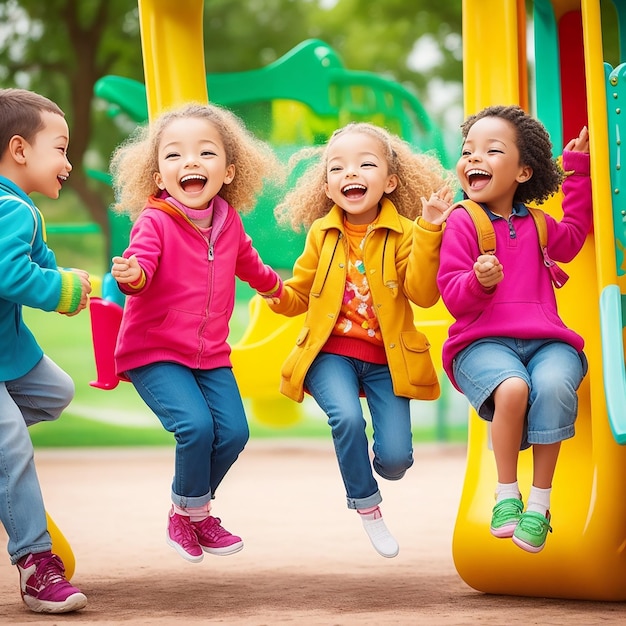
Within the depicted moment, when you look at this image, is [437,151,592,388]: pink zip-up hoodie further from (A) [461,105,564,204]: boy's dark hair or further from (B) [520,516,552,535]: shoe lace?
(B) [520,516,552,535]: shoe lace

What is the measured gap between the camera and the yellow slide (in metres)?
4.50

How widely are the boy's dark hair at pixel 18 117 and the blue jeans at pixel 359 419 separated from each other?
1437 mm

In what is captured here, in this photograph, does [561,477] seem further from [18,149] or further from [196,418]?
[18,149]

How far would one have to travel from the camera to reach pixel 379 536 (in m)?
4.30

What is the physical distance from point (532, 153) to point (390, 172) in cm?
62

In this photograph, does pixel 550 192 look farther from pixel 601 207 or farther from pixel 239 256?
pixel 239 256

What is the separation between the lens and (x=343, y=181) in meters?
4.42

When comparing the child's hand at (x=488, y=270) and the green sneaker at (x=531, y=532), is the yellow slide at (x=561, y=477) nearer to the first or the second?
the child's hand at (x=488, y=270)

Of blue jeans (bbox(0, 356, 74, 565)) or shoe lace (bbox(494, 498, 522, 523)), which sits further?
blue jeans (bbox(0, 356, 74, 565))

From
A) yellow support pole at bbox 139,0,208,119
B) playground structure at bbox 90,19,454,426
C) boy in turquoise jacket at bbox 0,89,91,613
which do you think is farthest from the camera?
playground structure at bbox 90,19,454,426

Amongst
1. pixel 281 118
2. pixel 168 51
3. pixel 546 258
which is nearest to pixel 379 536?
pixel 546 258

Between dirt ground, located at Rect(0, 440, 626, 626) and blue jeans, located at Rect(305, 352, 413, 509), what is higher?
blue jeans, located at Rect(305, 352, 413, 509)

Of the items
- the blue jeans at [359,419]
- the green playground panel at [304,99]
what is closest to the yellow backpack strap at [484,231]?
the blue jeans at [359,419]

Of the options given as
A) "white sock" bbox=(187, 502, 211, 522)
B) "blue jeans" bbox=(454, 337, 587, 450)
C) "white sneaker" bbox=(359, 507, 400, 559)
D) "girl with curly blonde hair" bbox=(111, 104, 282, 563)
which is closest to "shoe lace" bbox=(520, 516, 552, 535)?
"blue jeans" bbox=(454, 337, 587, 450)
